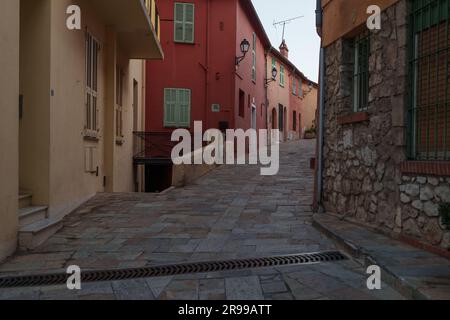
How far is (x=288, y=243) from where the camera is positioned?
573 cm

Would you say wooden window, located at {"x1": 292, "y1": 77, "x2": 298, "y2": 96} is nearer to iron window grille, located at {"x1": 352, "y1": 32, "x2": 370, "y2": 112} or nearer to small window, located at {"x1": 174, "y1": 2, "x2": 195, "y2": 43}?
small window, located at {"x1": 174, "y1": 2, "x2": 195, "y2": 43}

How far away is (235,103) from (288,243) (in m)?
12.8

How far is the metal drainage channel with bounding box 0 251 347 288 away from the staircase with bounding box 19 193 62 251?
3.37ft

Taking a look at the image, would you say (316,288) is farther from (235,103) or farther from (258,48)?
(258,48)

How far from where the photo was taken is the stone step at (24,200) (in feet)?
20.4

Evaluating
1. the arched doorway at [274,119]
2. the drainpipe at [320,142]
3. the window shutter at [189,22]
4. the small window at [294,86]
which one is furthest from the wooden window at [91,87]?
the small window at [294,86]

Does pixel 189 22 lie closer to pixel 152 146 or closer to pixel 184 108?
pixel 184 108

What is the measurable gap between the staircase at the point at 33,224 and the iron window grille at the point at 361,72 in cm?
433

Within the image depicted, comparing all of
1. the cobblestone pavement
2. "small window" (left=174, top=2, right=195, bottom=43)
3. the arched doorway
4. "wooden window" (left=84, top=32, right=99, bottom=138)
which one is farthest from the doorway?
the arched doorway

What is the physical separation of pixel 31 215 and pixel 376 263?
411cm

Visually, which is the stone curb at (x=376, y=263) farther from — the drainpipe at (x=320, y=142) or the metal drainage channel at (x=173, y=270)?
the drainpipe at (x=320, y=142)

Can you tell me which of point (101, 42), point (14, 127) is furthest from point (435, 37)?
point (101, 42)

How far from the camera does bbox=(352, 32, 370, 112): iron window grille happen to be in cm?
661

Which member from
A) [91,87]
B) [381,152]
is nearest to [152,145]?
[91,87]
